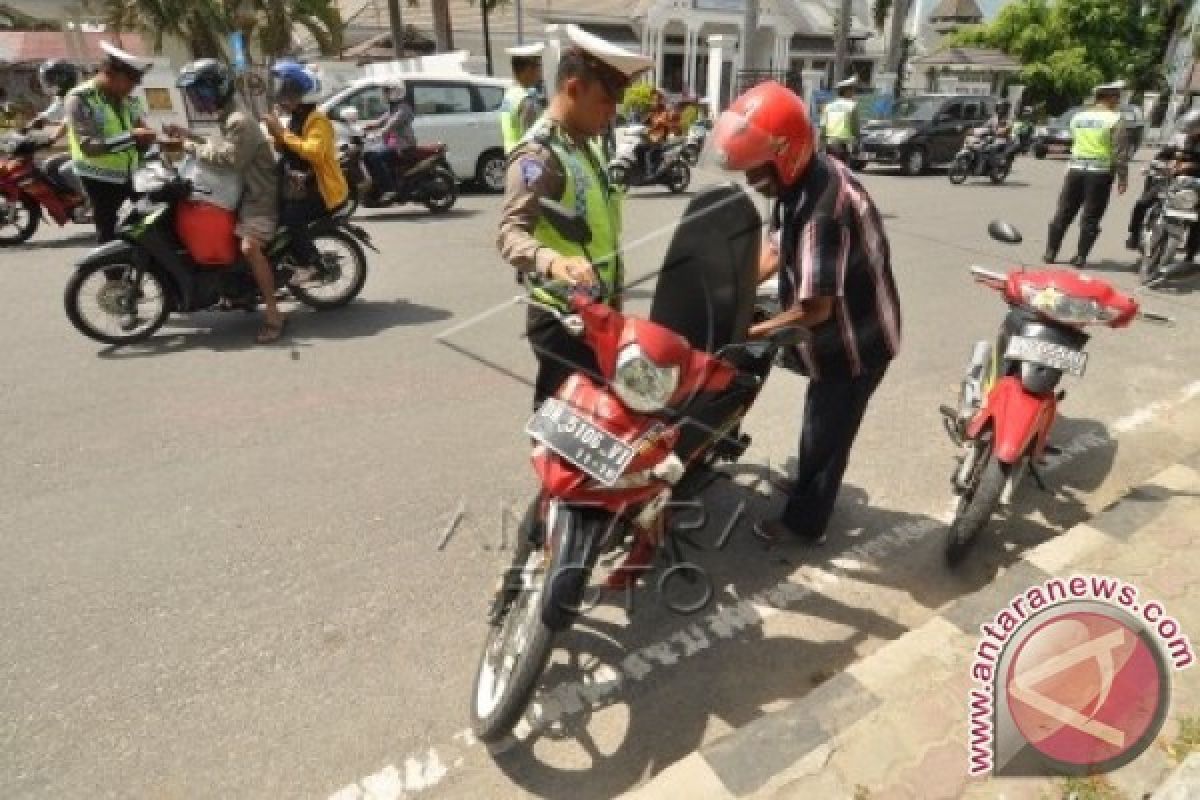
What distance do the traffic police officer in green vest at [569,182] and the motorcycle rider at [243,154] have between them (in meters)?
3.08

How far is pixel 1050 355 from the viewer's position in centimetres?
297

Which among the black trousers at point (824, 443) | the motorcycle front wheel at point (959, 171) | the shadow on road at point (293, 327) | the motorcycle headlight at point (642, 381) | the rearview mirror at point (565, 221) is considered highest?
the rearview mirror at point (565, 221)

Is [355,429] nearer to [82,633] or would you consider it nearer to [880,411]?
[82,633]

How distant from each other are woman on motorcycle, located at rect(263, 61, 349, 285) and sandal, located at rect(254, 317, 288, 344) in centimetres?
52

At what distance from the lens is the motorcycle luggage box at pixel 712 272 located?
225cm

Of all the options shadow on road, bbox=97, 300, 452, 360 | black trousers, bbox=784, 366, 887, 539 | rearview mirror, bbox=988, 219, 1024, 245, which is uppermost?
rearview mirror, bbox=988, 219, 1024, 245

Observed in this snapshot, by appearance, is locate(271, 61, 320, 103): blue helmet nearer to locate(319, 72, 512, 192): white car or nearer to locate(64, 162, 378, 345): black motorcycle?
locate(64, 162, 378, 345): black motorcycle

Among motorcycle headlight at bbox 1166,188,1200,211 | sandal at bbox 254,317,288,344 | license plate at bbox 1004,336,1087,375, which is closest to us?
license plate at bbox 1004,336,1087,375

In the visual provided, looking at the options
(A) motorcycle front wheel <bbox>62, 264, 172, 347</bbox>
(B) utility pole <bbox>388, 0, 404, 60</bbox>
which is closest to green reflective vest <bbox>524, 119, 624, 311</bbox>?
(A) motorcycle front wheel <bbox>62, 264, 172, 347</bbox>

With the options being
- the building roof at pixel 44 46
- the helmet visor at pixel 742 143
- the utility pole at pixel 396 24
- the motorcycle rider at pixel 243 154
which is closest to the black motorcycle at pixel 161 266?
the motorcycle rider at pixel 243 154

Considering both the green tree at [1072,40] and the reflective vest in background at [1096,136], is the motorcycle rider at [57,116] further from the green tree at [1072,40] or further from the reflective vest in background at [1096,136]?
the green tree at [1072,40]

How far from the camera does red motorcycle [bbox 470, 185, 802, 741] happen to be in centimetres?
200

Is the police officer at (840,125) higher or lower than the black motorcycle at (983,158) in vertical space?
higher

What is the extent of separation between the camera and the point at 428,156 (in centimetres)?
984
